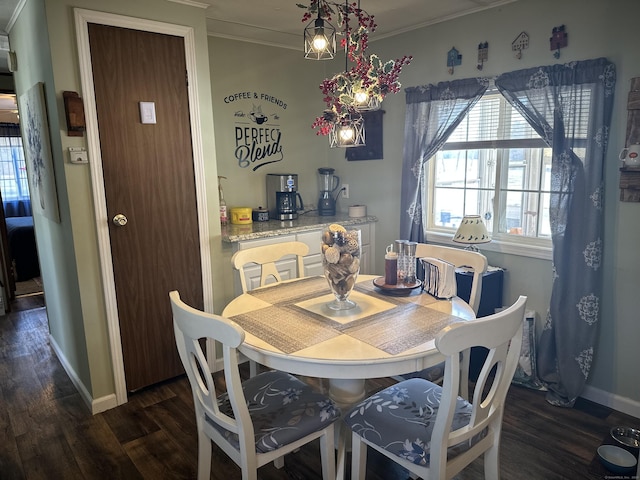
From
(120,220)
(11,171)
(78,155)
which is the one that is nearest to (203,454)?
(120,220)

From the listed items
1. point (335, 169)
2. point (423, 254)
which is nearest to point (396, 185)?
point (335, 169)

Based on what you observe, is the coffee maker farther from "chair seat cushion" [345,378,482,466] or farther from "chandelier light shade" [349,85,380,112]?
"chair seat cushion" [345,378,482,466]

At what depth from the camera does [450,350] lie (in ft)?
4.11

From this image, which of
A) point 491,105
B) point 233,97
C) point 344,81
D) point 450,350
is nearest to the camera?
point 450,350

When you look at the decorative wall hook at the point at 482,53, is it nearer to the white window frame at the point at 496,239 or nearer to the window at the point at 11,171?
the white window frame at the point at 496,239

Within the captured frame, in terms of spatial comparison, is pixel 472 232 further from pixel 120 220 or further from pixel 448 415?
pixel 120 220

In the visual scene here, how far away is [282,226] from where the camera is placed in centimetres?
332

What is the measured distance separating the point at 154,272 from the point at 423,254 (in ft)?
5.45

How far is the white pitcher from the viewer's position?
7.33 feet

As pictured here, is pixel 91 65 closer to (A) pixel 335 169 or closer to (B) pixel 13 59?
(B) pixel 13 59

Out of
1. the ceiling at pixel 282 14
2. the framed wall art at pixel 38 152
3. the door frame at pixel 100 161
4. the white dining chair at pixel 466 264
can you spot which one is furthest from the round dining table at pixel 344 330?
the ceiling at pixel 282 14

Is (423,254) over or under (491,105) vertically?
under

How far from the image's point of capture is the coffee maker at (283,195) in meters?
3.62

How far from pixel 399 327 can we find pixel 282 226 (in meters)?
1.77
